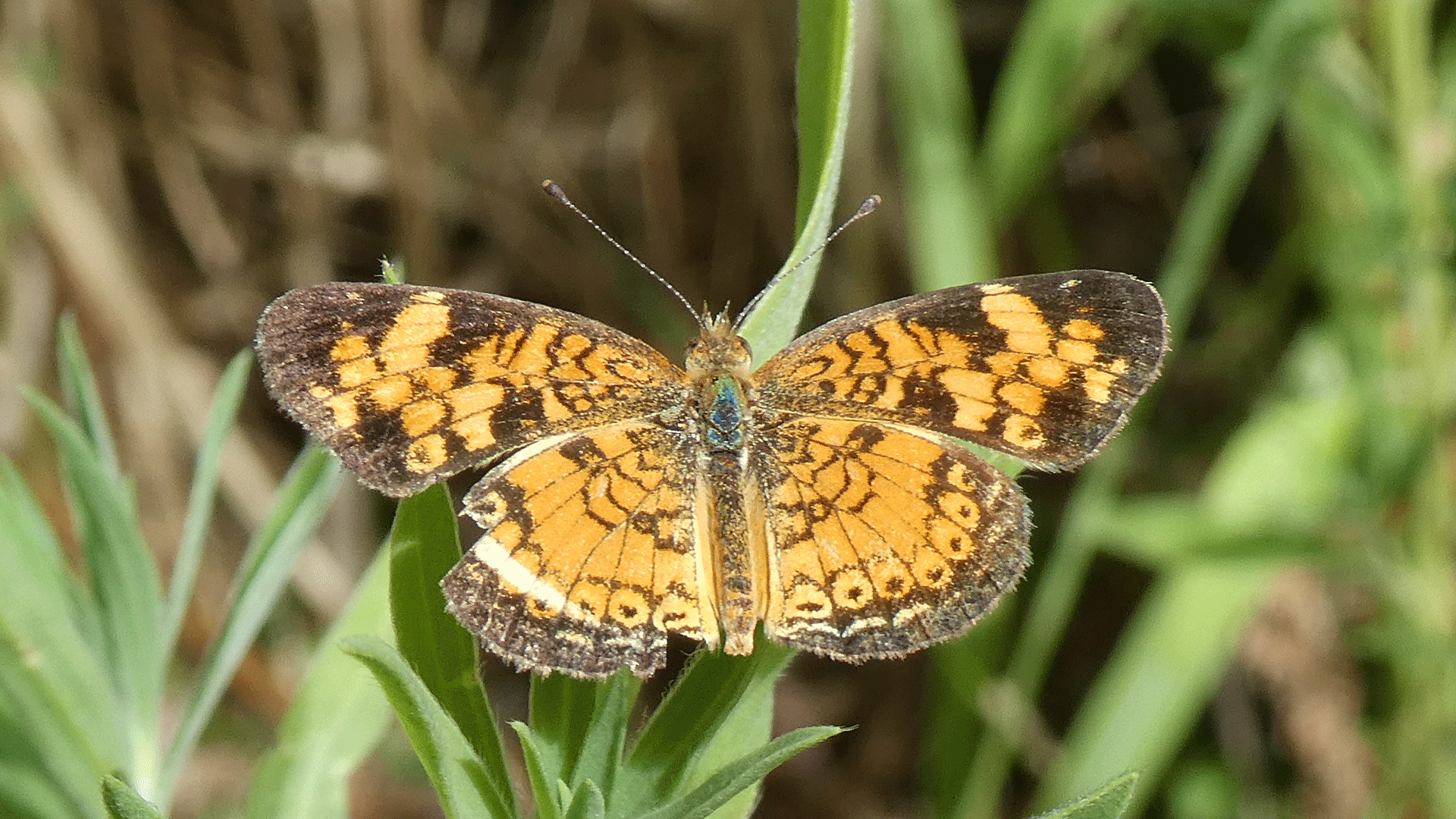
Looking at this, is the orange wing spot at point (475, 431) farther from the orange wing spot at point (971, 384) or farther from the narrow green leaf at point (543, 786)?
the orange wing spot at point (971, 384)

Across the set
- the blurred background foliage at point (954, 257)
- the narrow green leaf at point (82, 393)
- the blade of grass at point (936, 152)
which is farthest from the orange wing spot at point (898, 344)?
the blade of grass at point (936, 152)

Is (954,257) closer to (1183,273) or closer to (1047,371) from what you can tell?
(1183,273)

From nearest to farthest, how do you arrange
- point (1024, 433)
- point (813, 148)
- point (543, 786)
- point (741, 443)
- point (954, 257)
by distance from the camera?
1. point (543, 786)
2. point (813, 148)
3. point (1024, 433)
4. point (741, 443)
5. point (954, 257)

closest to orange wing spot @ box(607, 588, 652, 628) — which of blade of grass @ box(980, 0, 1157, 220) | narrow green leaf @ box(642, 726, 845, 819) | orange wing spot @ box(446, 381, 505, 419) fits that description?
orange wing spot @ box(446, 381, 505, 419)

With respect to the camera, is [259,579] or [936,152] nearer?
[259,579]

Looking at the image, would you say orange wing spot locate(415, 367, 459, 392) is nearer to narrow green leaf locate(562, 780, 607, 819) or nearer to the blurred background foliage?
narrow green leaf locate(562, 780, 607, 819)

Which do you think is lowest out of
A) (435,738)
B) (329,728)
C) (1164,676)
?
(1164,676)

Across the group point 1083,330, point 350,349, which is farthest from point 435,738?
point 1083,330
